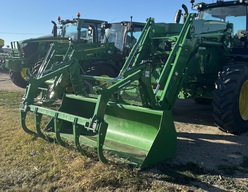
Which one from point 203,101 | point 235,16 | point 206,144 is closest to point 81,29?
point 203,101

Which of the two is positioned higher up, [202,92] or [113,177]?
[202,92]

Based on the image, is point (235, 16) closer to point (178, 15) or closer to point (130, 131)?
point (178, 15)

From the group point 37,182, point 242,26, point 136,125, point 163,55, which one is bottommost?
point 37,182

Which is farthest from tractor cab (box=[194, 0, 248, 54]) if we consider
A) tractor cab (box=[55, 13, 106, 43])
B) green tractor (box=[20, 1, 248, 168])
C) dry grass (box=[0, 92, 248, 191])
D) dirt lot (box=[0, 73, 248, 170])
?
tractor cab (box=[55, 13, 106, 43])

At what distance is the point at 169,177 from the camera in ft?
12.4

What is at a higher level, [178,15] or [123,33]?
[178,15]

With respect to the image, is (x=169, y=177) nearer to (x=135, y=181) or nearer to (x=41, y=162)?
(x=135, y=181)

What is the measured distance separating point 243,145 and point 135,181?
7.89ft

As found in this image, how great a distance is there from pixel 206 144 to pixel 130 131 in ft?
4.46

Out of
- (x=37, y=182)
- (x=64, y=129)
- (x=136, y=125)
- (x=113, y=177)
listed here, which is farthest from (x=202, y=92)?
Result: (x=37, y=182)

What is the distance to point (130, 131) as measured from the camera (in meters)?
4.83

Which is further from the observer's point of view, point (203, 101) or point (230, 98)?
point (203, 101)

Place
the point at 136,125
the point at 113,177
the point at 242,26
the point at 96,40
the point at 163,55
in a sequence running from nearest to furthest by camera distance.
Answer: the point at 113,177, the point at 136,125, the point at 163,55, the point at 242,26, the point at 96,40

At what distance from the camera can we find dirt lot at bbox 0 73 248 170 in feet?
14.4
